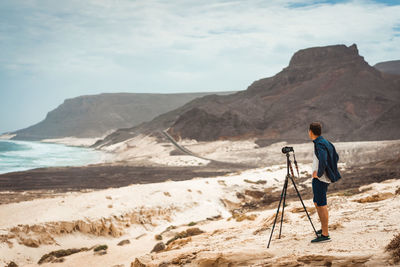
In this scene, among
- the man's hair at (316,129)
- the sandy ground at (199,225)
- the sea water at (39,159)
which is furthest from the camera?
the sea water at (39,159)

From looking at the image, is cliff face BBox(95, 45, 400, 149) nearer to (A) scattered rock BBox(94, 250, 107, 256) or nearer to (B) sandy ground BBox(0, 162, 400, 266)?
(B) sandy ground BBox(0, 162, 400, 266)

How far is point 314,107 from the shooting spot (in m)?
67.7

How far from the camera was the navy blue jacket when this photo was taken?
17.4 ft

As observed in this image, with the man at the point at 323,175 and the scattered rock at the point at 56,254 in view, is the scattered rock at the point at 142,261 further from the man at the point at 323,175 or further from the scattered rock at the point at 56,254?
the scattered rock at the point at 56,254

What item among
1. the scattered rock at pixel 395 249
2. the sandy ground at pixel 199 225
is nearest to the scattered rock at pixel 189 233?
the sandy ground at pixel 199 225

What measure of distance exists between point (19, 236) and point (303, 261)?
11226mm

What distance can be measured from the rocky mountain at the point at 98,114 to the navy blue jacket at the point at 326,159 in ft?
450

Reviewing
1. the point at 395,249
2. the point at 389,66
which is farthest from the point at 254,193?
the point at 389,66

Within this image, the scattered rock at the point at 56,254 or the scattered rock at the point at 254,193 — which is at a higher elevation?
the scattered rock at the point at 56,254

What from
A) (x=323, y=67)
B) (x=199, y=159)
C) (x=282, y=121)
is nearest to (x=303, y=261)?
(x=199, y=159)

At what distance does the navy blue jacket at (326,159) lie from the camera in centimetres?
530

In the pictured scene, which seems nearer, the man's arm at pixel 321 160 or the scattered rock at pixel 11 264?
the man's arm at pixel 321 160

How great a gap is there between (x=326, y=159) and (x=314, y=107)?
215 ft

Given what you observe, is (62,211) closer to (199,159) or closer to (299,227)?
(299,227)
